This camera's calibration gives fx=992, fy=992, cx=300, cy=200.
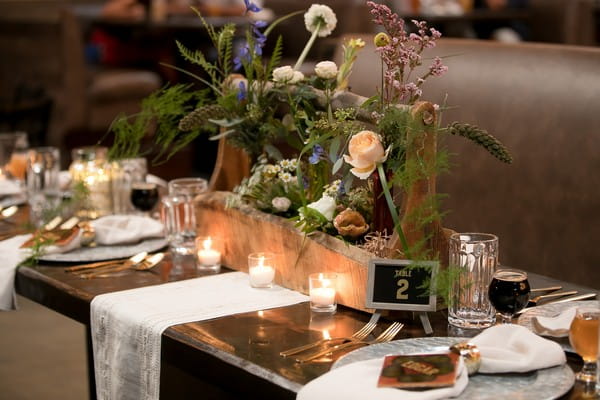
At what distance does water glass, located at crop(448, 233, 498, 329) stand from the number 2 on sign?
7cm

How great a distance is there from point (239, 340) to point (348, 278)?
0.78 ft

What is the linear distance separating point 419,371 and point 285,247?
58cm

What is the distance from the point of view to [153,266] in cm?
209

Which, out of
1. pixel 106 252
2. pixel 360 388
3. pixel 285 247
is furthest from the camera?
pixel 106 252

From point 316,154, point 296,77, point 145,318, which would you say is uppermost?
point 296,77

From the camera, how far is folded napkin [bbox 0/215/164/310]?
211cm

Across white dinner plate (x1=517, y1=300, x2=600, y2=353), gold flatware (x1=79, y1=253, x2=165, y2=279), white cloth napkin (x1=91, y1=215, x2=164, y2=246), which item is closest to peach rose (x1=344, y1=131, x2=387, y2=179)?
white dinner plate (x1=517, y1=300, x2=600, y2=353)

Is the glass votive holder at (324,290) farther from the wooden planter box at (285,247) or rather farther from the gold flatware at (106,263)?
the gold flatware at (106,263)

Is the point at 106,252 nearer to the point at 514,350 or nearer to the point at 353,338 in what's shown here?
the point at 353,338

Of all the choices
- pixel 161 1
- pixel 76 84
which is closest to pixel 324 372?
pixel 76 84

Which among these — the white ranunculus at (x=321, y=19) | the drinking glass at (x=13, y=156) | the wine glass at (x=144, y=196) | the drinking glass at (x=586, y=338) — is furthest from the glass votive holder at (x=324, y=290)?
the drinking glass at (x=13, y=156)

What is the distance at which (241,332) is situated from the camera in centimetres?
165

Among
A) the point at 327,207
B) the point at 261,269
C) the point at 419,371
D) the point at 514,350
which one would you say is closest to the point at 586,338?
the point at 514,350

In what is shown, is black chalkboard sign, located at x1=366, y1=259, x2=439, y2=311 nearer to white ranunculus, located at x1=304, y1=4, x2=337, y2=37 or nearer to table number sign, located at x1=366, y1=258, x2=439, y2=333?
table number sign, located at x1=366, y1=258, x2=439, y2=333
